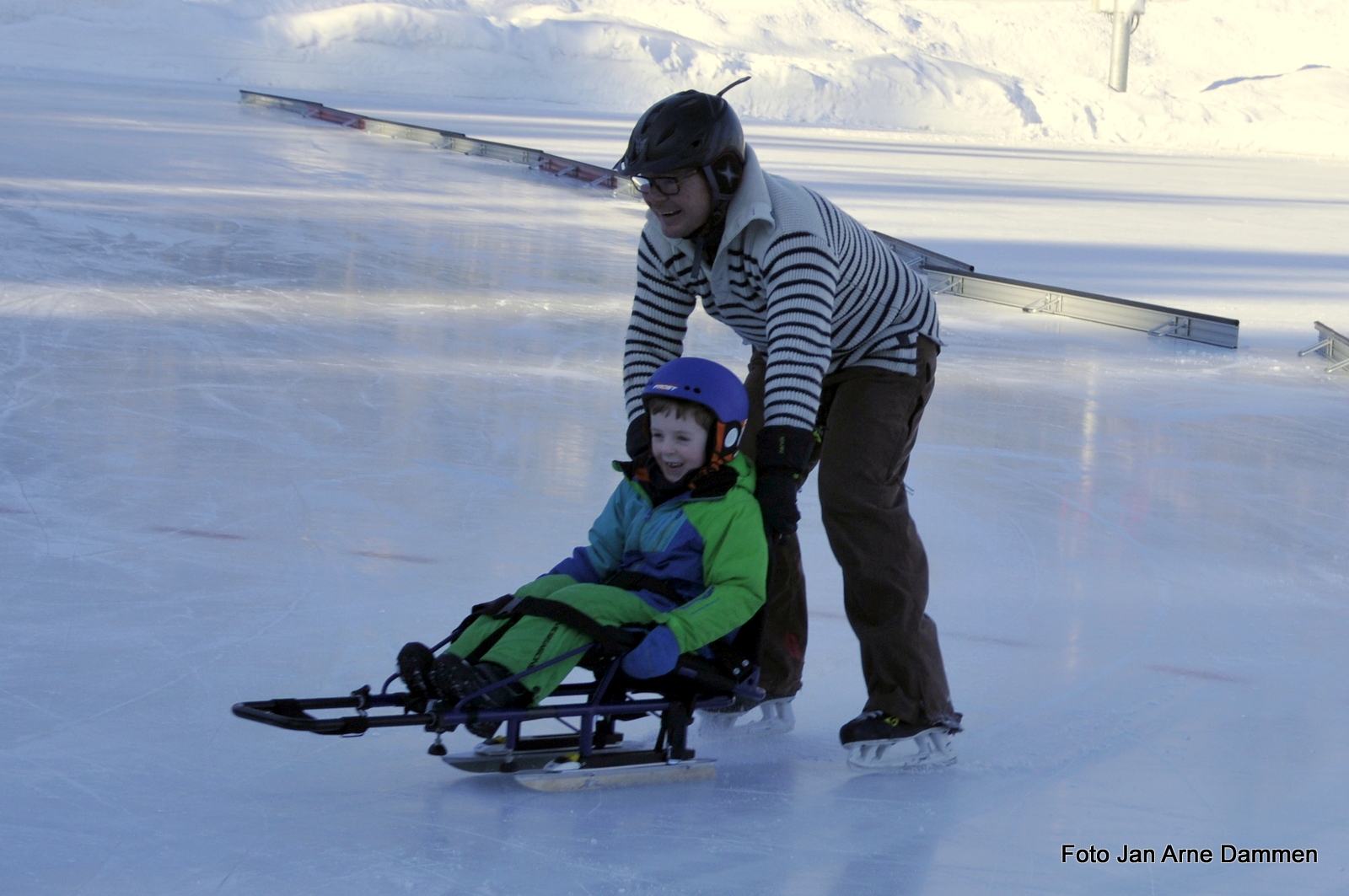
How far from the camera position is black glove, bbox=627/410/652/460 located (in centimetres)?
235

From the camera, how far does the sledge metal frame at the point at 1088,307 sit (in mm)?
7633

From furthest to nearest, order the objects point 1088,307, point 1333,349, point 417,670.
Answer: point 1088,307
point 1333,349
point 417,670

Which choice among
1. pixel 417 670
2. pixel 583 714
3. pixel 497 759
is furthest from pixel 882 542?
pixel 417 670

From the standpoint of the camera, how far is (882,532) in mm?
2477

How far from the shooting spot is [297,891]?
1.87 m

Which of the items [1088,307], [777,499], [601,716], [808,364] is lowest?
[601,716]

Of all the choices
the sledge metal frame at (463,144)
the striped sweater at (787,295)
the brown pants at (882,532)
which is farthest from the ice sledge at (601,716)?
the sledge metal frame at (463,144)

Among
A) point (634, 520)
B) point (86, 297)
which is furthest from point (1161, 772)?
point (86, 297)

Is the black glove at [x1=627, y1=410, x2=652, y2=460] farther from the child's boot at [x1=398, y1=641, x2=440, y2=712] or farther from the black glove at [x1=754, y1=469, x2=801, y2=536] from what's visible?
the child's boot at [x1=398, y1=641, x2=440, y2=712]

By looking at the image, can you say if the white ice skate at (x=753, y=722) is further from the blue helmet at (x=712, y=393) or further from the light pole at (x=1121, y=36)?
the light pole at (x=1121, y=36)

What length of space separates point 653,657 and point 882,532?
54 cm

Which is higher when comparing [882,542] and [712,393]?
[712,393]

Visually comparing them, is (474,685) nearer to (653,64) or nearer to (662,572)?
(662,572)

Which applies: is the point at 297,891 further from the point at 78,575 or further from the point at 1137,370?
the point at 1137,370
